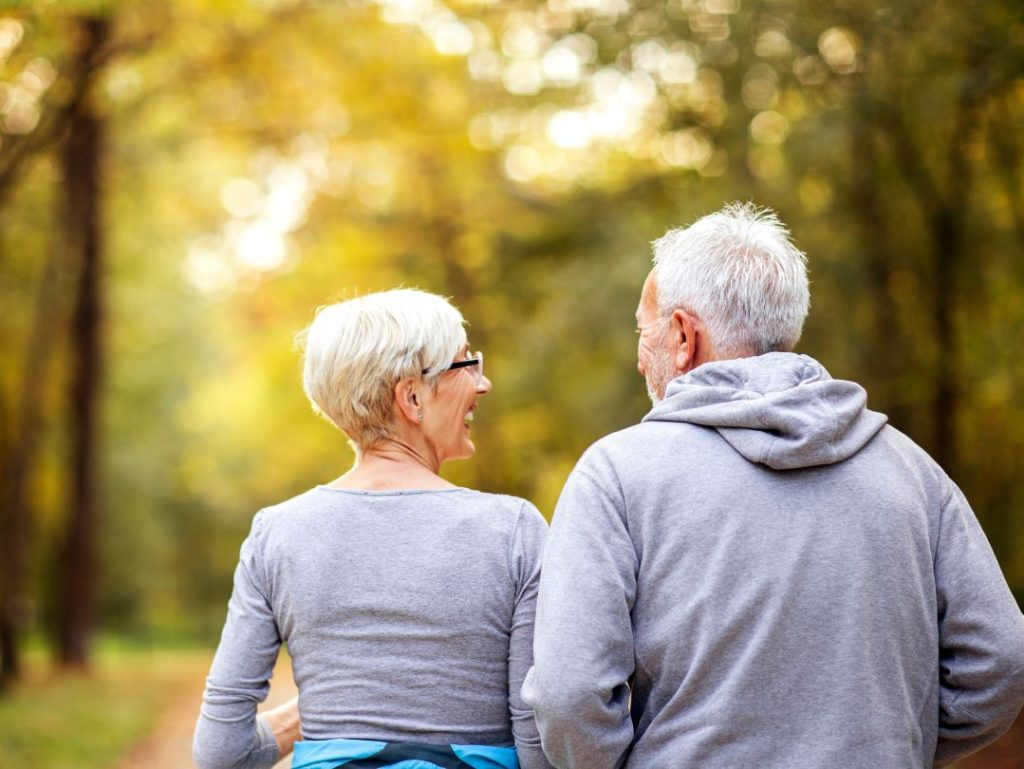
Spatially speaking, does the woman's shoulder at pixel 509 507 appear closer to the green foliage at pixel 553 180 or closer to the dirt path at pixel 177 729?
the dirt path at pixel 177 729

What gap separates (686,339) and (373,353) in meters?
0.68

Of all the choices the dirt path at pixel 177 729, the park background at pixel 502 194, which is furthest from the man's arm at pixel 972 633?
the park background at pixel 502 194

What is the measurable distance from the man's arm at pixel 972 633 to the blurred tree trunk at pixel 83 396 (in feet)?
41.2

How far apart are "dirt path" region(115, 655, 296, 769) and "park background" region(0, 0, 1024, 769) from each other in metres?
0.11

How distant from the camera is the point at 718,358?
2365 mm

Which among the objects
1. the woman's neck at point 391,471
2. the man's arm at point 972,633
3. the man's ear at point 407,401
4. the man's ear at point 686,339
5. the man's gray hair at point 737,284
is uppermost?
the man's gray hair at point 737,284

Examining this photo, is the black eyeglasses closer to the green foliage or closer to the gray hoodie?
the gray hoodie

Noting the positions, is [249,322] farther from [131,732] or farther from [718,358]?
[718,358]

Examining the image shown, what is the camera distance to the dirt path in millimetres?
9039

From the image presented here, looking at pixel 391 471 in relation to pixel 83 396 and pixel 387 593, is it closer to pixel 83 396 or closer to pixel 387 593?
pixel 387 593

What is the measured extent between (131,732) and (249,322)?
21.6 meters

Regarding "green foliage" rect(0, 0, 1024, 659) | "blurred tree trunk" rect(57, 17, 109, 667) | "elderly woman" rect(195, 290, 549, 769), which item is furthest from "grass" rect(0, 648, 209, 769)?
"elderly woman" rect(195, 290, 549, 769)

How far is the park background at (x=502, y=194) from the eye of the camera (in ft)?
31.6

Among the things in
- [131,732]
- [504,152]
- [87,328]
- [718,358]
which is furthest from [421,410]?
[504,152]
